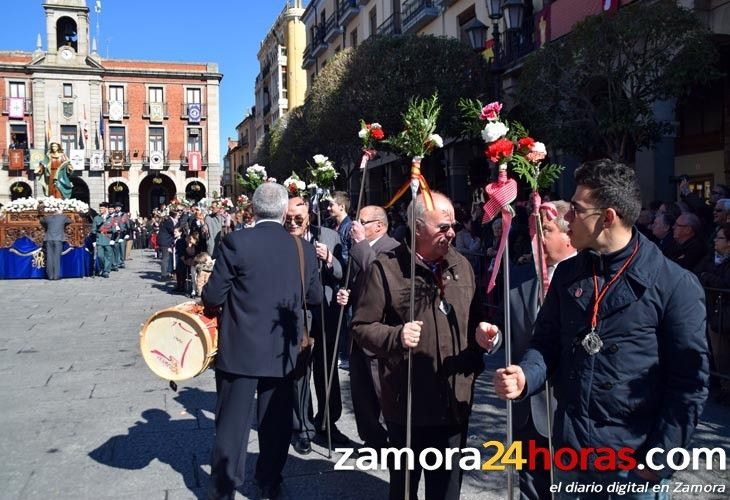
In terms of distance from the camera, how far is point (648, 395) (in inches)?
90.9

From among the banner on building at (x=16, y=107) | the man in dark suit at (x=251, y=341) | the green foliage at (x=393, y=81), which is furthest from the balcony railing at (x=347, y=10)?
the man in dark suit at (x=251, y=341)

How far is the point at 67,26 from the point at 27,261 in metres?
39.4

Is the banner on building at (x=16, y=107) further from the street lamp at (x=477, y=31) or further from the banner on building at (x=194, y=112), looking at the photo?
the street lamp at (x=477, y=31)

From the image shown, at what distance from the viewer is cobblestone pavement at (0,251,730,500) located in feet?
13.8

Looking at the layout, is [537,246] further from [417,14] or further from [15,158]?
[15,158]

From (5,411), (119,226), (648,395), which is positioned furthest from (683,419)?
(119,226)

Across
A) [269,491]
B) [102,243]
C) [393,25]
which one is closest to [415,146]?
[269,491]

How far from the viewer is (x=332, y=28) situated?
3484cm

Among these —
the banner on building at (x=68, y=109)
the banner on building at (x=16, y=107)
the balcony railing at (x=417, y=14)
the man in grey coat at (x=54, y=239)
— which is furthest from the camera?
the banner on building at (x=68, y=109)

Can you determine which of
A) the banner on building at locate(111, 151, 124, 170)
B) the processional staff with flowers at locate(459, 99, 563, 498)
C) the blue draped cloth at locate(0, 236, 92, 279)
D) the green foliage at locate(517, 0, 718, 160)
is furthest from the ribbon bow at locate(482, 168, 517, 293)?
the banner on building at locate(111, 151, 124, 170)

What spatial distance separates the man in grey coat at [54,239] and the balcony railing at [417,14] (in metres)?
14.1

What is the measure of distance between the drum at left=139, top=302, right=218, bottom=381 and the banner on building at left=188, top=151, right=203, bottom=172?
51.5 m

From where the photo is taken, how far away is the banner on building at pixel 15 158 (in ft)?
156

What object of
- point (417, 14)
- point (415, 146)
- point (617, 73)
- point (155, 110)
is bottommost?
point (415, 146)
